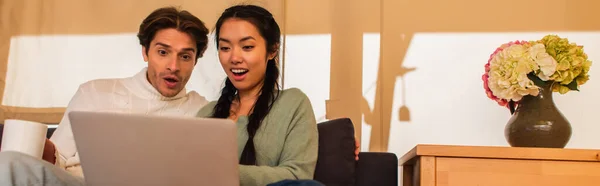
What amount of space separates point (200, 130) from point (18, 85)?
5.19 feet

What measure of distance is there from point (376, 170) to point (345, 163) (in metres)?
0.11

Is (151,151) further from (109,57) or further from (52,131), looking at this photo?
(109,57)

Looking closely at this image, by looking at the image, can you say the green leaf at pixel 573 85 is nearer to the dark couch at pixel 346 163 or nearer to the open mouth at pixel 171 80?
the dark couch at pixel 346 163

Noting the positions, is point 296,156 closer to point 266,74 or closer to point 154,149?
point 266,74

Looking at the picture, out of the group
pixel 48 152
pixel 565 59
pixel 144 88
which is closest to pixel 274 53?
pixel 144 88

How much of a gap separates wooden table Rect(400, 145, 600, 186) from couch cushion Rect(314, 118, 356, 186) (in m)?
0.22

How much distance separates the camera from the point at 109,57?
2.47m

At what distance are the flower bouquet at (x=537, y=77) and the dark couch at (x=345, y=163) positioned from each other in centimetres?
33

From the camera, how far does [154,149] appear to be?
1.15 meters

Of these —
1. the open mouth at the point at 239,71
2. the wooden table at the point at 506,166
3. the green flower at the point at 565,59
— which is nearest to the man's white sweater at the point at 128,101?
the open mouth at the point at 239,71

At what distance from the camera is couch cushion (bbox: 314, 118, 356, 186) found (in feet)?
5.79

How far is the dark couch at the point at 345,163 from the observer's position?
177 cm

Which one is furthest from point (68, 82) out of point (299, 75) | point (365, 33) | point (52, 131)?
point (365, 33)

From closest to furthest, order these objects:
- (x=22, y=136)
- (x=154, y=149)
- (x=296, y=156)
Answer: (x=154, y=149)
(x=22, y=136)
(x=296, y=156)
